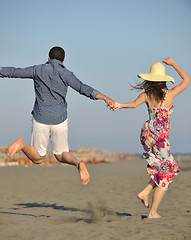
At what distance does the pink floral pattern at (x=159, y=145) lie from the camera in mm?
5621

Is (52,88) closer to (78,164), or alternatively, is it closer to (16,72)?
(16,72)

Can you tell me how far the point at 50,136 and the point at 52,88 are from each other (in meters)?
0.77

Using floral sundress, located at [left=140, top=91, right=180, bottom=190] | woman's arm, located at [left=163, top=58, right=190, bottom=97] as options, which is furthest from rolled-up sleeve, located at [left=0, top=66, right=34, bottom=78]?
woman's arm, located at [left=163, top=58, right=190, bottom=97]

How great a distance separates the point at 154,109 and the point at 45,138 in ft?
5.66

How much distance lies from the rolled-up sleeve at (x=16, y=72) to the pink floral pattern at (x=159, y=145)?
191 centimetres

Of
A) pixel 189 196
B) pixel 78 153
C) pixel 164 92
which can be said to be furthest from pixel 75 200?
pixel 78 153

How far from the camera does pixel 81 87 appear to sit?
5.68 m

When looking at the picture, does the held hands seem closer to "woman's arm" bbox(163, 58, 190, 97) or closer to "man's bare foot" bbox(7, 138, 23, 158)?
"woman's arm" bbox(163, 58, 190, 97)

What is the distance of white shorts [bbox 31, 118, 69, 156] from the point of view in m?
5.68

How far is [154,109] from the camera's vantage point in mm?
5652

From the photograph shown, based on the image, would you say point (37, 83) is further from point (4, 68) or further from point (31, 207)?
point (31, 207)

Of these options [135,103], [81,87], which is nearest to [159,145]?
[135,103]

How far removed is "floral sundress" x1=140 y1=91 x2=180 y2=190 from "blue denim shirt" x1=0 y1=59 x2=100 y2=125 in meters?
0.95

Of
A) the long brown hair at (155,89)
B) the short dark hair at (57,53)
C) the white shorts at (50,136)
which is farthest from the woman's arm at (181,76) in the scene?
the white shorts at (50,136)
